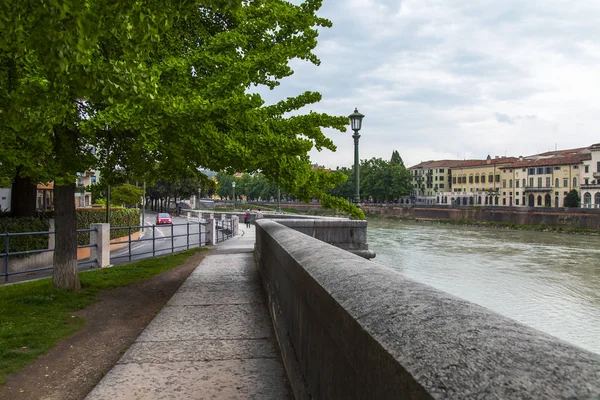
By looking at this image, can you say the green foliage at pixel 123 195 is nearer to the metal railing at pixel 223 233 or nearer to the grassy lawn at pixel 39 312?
the metal railing at pixel 223 233

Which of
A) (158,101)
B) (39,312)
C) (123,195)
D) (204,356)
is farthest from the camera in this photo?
(123,195)

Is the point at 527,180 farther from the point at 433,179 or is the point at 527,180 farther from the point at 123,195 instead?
the point at 123,195

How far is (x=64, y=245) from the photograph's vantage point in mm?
10078

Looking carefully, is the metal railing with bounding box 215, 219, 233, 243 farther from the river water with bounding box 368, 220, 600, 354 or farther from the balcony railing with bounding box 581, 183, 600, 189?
the balcony railing with bounding box 581, 183, 600, 189

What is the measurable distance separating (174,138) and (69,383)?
460cm

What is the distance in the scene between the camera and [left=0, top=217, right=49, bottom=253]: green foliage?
50.3 feet

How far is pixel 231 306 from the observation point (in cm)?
828

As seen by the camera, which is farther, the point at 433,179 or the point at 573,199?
the point at 433,179

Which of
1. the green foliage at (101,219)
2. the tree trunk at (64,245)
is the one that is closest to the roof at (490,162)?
the green foliage at (101,219)

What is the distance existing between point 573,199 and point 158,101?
290 feet

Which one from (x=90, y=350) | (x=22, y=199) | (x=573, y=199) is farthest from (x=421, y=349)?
(x=573, y=199)

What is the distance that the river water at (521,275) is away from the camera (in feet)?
59.8

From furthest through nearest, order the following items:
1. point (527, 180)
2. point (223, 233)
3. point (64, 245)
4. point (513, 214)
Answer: point (527, 180), point (513, 214), point (223, 233), point (64, 245)

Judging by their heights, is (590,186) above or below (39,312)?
above
